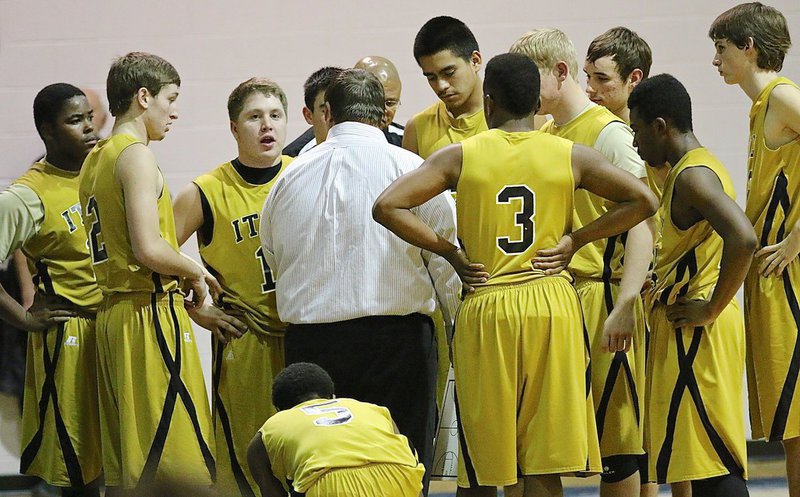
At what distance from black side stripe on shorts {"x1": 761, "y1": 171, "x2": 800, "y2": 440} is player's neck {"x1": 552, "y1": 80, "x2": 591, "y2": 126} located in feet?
2.47

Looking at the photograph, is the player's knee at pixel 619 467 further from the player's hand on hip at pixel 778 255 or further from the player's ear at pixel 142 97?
the player's ear at pixel 142 97

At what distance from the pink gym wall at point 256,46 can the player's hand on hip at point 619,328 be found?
287cm

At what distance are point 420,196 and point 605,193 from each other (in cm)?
56

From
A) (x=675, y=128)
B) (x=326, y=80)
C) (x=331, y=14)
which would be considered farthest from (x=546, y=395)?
(x=331, y=14)

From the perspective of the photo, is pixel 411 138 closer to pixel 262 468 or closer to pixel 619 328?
pixel 619 328

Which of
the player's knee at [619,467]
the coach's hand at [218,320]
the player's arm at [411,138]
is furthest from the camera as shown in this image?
the player's arm at [411,138]

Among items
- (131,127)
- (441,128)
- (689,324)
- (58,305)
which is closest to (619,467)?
(689,324)

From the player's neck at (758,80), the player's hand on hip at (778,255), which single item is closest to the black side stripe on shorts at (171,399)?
the player's hand on hip at (778,255)

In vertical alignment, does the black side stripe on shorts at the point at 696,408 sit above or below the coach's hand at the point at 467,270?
below

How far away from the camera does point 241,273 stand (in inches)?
167

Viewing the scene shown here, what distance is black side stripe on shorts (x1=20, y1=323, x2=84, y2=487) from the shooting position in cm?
436

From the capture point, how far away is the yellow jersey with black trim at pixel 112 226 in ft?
12.9

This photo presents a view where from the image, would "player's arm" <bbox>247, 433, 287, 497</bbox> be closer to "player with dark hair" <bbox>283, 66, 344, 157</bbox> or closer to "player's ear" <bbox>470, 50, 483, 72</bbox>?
"player with dark hair" <bbox>283, 66, 344, 157</bbox>

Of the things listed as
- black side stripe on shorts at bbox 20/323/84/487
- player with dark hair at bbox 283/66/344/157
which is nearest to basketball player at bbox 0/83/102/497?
black side stripe on shorts at bbox 20/323/84/487
